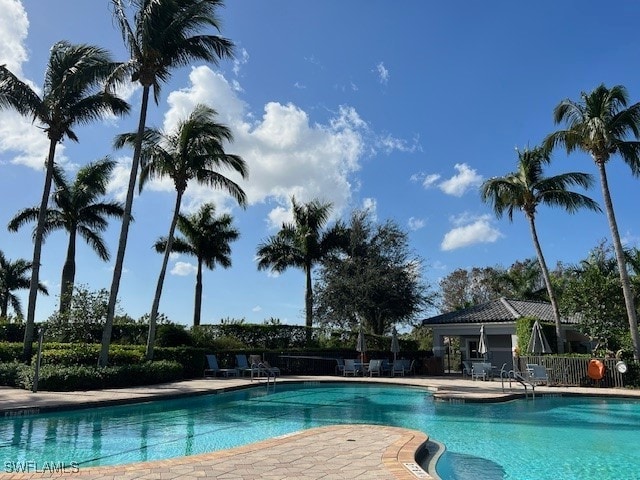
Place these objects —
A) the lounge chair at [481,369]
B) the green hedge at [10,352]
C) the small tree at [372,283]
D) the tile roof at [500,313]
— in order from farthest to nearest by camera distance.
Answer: the small tree at [372,283]
the tile roof at [500,313]
the lounge chair at [481,369]
the green hedge at [10,352]

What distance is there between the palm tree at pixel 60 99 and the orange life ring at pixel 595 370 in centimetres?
2015

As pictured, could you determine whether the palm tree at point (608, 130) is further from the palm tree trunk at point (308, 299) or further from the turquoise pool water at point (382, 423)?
the palm tree trunk at point (308, 299)

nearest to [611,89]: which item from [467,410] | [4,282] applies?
[467,410]

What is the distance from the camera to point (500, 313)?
89.0ft

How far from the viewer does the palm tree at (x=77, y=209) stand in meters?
27.3

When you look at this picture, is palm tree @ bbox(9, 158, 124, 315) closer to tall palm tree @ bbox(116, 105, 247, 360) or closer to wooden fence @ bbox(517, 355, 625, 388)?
tall palm tree @ bbox(116, 105, 247, 360)

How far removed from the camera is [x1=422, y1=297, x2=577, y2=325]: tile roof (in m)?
26.4

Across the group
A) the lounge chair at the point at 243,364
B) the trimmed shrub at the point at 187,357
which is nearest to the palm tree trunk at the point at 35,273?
the trimmed shrub at the point at 187,357

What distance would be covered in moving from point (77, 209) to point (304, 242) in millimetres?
13704

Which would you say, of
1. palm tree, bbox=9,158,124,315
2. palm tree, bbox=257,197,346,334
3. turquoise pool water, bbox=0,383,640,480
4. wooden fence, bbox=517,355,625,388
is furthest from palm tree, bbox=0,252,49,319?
wooden fence, bbox=517,355,625,388

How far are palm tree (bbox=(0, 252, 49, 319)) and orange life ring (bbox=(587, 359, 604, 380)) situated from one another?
44.7m

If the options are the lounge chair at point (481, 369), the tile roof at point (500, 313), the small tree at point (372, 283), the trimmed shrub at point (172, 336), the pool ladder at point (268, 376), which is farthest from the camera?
the small tree at point (372, 283)

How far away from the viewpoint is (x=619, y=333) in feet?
67.3

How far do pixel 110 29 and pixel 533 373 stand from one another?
62.9 feet
